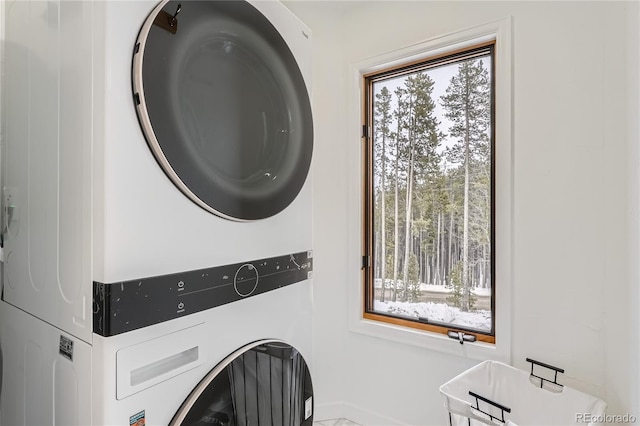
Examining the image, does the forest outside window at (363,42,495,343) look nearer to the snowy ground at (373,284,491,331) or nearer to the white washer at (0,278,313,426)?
the snowy ground at (373,284,491,331)

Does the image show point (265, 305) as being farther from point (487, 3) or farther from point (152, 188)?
point (487, 3)

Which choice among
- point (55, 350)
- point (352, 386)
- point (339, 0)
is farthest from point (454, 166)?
point (55, 350)

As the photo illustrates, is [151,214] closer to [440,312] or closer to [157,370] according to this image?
[157,370]

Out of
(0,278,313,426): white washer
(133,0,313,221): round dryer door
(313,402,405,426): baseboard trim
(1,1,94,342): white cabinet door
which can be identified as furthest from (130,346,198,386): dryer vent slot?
(313,402,405,426): baseboard trim

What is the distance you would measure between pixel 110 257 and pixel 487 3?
5.88ft

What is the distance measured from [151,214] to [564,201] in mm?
1493

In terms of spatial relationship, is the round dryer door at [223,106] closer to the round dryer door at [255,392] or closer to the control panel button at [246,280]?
the control panel button at [246,280]

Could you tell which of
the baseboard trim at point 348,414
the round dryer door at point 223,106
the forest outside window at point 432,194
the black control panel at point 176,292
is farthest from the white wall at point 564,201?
the black control panel at point 176,292

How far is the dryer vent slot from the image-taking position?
691 millimetres

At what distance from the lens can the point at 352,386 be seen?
1950 mm

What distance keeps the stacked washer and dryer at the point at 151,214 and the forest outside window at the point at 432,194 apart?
2.99 ft

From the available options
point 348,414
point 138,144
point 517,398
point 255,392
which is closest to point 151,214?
point 138,144

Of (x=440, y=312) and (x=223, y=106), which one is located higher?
(x=223, y=106)

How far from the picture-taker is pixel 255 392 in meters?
0.93
